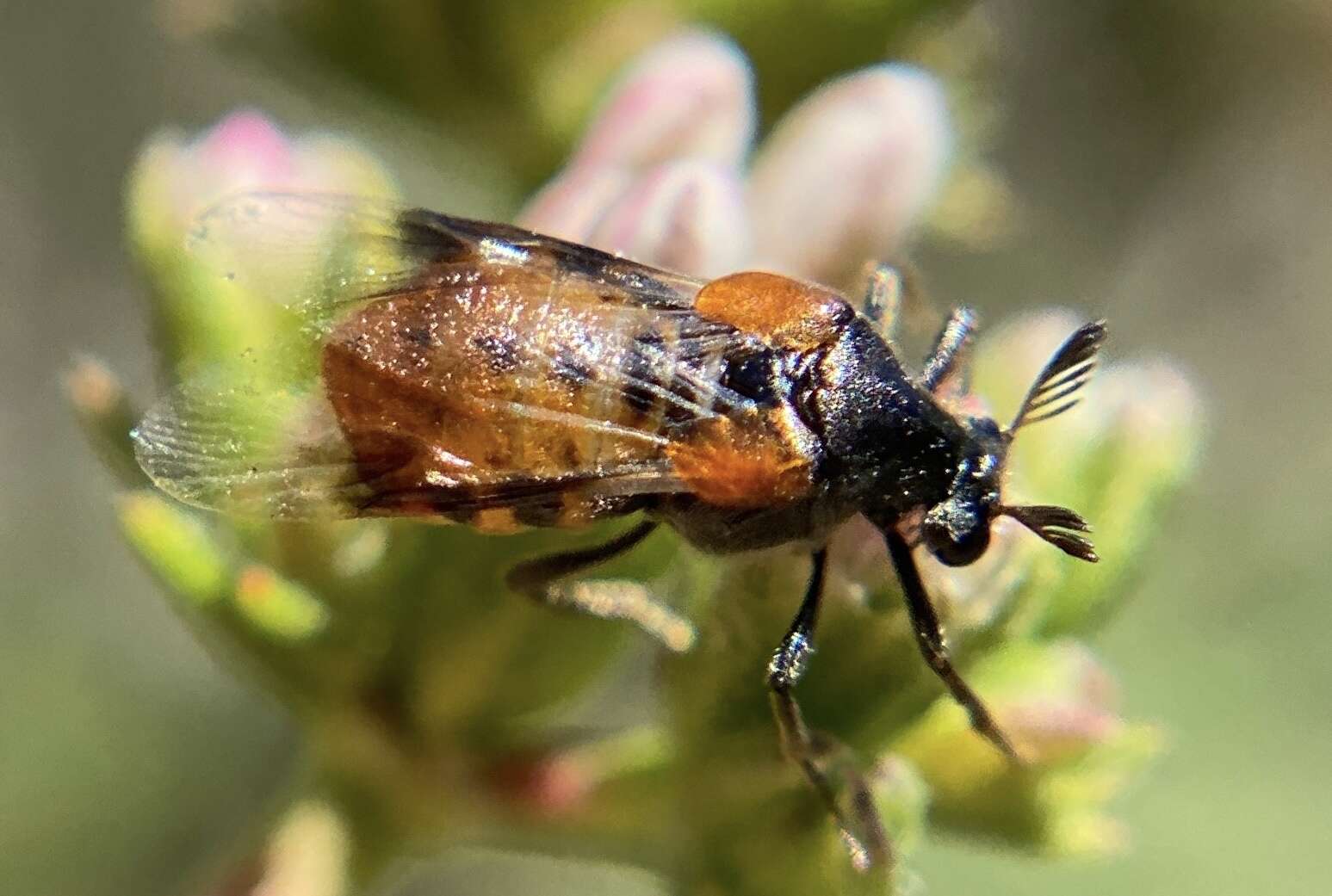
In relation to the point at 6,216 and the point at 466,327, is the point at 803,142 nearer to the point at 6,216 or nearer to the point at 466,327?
the point at 466,327

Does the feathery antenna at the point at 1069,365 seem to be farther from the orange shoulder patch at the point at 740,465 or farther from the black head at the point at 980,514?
the orange shoulder patch at the point at 740,465

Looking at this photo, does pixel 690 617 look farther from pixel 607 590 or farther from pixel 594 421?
pixel 594 421

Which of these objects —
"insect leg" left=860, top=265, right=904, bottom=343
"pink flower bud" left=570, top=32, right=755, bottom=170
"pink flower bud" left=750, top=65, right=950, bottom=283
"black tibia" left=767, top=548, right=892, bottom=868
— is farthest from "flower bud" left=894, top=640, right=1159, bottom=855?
"pink flower bud" left=570, top=32, right=755, bottom=170

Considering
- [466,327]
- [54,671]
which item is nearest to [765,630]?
[466,327]

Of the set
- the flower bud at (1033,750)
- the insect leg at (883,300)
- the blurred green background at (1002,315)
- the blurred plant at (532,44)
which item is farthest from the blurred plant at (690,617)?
the blurred green background at (1002,315)

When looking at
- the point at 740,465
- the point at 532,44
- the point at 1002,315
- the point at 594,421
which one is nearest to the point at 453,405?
the point at 594,421

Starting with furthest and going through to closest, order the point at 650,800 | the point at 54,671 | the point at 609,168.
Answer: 1. the point at 54,671
2. the point at 609,168
3. the point at 650,800
